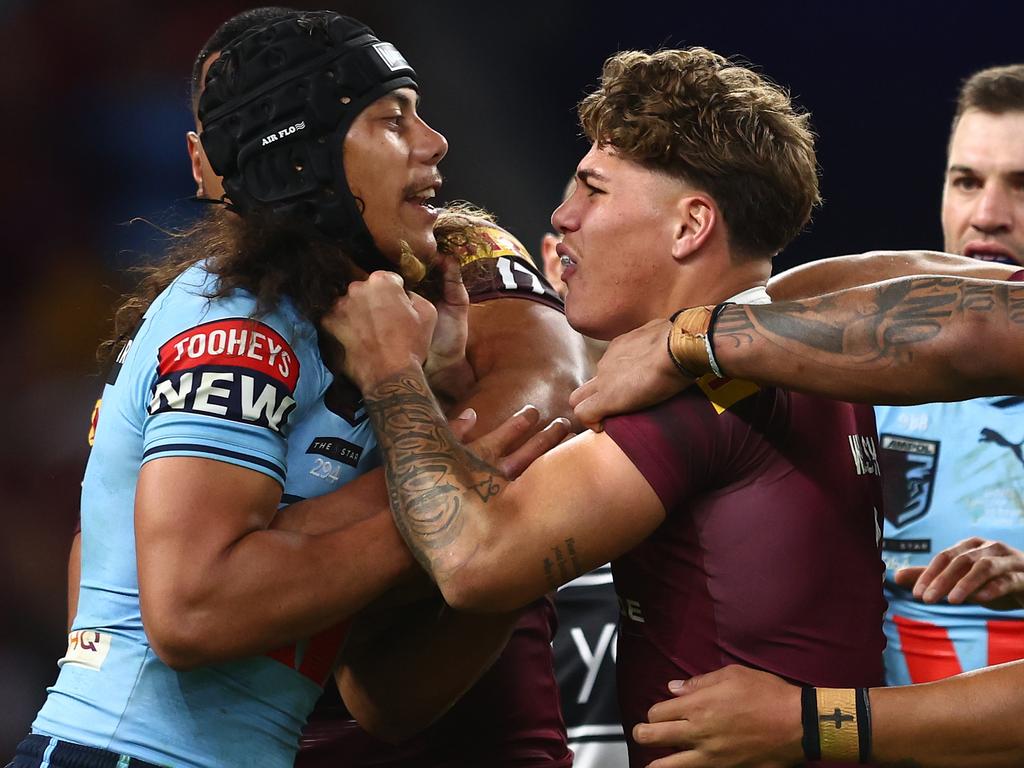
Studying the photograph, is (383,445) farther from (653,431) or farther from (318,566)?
(653,431)

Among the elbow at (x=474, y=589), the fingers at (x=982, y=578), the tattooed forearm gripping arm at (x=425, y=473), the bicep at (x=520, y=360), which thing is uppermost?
the bicep at (x=520, y=360)

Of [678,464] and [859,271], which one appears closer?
[678,464]

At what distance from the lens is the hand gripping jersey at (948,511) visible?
359cm

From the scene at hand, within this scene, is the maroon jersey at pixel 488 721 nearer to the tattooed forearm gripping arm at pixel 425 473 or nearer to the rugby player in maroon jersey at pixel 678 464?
the rugby player in maroon jersey at pixel 678 464

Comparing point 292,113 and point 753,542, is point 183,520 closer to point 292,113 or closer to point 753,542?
point 292,113

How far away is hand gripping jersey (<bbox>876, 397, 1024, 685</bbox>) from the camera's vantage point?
141 inches

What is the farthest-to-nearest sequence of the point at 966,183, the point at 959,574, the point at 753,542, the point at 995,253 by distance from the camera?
the point at 966,183, the point at 995,253, the point at 959,574, the point at 753,542

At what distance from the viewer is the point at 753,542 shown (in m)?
2.22

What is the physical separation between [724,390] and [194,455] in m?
0.96

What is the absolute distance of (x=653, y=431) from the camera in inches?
86.4

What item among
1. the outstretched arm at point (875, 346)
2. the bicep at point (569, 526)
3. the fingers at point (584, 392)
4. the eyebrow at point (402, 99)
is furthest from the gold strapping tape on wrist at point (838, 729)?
the eyebrow at point (402, 99)

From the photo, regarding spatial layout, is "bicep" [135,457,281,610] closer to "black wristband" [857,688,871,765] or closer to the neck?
the neck

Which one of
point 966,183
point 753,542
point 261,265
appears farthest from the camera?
point 966,183

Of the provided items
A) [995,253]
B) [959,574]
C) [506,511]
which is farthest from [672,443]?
[995,253]
